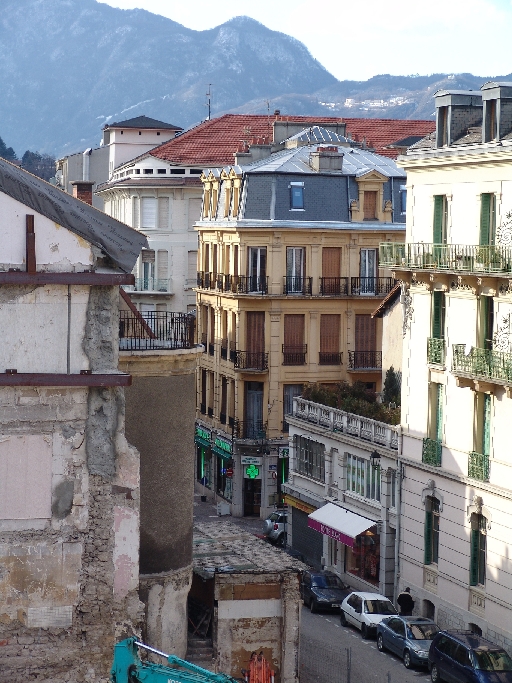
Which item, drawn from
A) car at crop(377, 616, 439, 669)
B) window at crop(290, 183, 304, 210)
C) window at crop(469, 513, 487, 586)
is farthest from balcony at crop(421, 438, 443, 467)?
window at crop(290, 183, 304, 210)

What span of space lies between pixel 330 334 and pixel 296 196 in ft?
20.0

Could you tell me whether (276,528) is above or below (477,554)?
below

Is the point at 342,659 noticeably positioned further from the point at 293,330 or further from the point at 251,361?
the point at 293,330

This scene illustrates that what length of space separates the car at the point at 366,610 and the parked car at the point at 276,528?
38.2ft

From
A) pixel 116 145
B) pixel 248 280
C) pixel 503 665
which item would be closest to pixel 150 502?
pixel 503 665

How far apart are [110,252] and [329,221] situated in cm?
3760

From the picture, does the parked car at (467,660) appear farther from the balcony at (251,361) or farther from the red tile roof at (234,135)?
the red tile roof at (234,135)

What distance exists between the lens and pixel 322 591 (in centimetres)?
4784

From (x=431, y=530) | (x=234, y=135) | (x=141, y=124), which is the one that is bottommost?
(x=431, y=530)

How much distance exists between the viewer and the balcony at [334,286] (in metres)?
63.6

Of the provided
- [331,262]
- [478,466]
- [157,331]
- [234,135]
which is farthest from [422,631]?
[234,135]

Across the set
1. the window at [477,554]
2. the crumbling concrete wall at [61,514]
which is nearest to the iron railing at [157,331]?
the crumbling concrete wall at [61,514]

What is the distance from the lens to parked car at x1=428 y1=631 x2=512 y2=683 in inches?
1459

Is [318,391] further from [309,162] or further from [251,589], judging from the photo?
[251,589]
